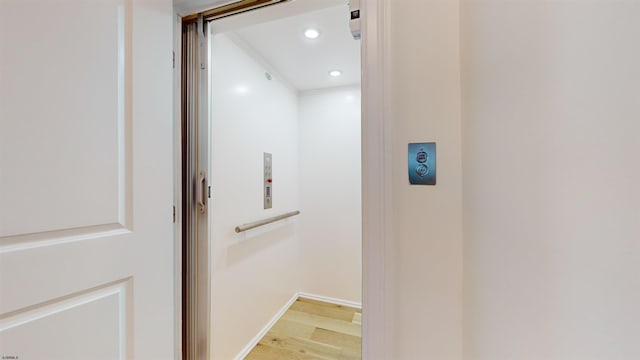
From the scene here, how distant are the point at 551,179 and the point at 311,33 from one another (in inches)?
64.4

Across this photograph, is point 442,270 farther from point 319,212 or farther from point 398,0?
point 319,212

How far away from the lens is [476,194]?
67 cm

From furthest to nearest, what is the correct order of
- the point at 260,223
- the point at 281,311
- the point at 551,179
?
the point at 281,311 → the point at 260,223 → the point at 551,179

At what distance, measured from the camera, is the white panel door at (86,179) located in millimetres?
646

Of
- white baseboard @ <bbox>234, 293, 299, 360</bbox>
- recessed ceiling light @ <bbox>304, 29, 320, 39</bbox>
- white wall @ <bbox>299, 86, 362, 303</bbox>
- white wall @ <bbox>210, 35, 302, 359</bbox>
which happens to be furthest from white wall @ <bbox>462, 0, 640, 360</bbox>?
white wall @ <bbox>299, 86, 362, 303</bbox>

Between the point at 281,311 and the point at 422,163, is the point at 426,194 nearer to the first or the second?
the point at 422,163

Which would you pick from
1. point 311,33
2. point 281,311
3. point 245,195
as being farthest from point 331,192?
point 311,33

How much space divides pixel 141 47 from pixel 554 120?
122 cm

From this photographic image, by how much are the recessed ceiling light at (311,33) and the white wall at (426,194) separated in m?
1.04

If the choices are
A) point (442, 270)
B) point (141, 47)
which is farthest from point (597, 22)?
point (141, 47)

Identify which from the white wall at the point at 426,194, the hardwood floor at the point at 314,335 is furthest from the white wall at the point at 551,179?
the hardwood floor at the point at 314,335

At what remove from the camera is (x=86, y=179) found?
0.78 m

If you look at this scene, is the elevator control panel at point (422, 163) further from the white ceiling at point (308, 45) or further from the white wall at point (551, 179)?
the white ceiling at point (308, 45)

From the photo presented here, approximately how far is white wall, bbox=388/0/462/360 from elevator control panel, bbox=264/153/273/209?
1.59 m
